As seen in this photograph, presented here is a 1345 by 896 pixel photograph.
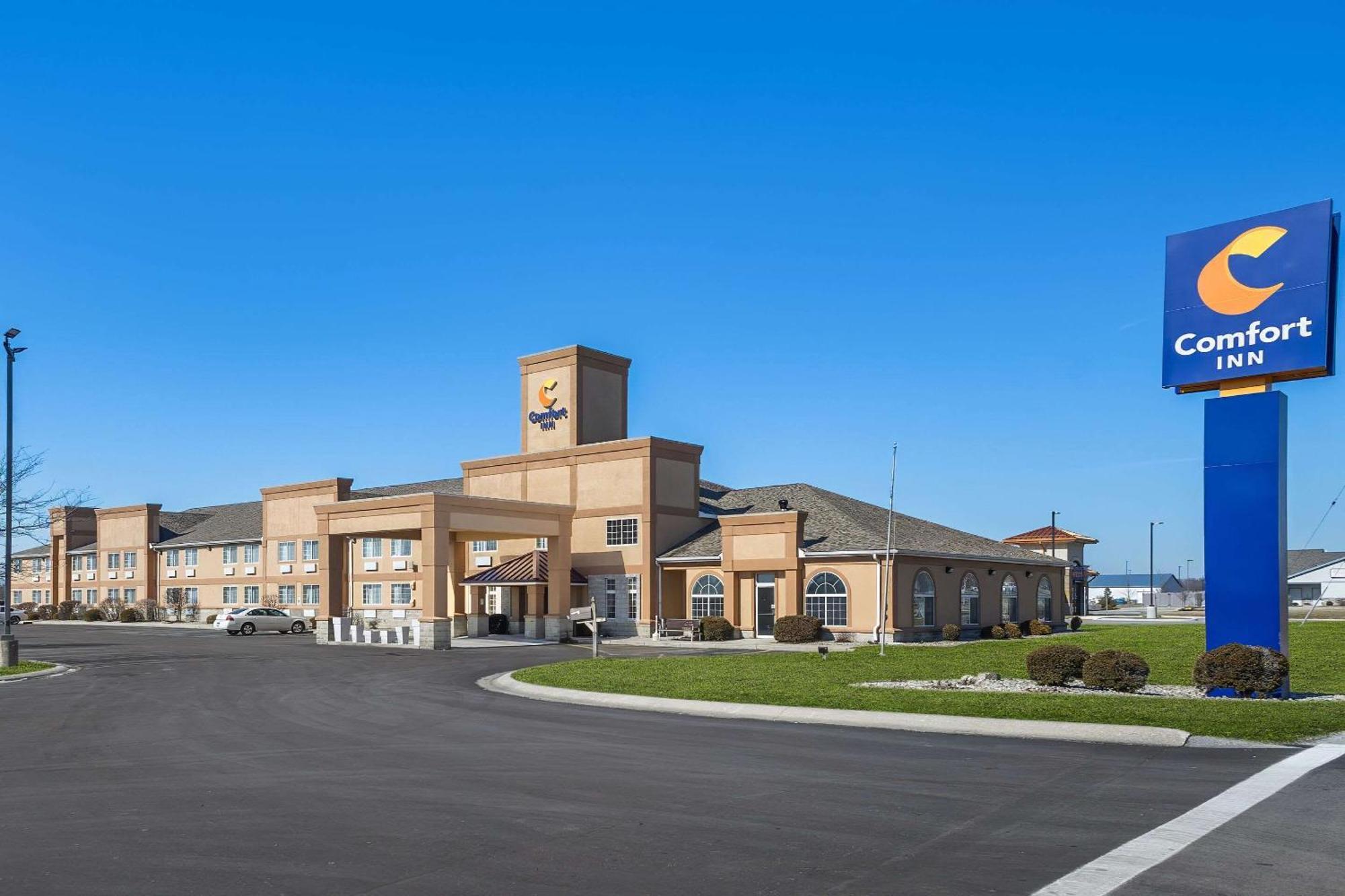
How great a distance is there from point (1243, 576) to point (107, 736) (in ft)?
62.7

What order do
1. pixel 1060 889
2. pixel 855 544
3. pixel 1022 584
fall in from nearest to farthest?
pixel 1060 889 < pixel 855 544 < pixel 1022 584

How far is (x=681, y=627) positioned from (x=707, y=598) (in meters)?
1.95

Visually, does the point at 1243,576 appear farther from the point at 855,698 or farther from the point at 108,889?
the point at 108,889

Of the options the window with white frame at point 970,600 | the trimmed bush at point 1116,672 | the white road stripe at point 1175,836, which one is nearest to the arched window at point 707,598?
the window with white frame at point 970,600

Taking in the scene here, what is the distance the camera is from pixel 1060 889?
7.86 metres

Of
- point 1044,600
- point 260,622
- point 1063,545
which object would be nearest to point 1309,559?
point 1063,545

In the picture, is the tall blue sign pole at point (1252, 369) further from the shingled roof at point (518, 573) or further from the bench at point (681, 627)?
the shingled roof at point (518, 573)

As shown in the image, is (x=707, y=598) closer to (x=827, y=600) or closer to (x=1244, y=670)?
(x=827, y=600)

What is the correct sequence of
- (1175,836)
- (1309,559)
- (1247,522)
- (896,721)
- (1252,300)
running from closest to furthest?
(1175,836) → (896,721) → (1247,522) → (1252,300) → (1309,559)

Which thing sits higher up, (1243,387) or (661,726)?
(1243,387)

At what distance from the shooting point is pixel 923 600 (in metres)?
45.5

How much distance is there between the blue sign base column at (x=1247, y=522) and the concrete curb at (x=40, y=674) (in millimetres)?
27188

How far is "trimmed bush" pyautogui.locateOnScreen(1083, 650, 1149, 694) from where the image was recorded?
20.9 metres

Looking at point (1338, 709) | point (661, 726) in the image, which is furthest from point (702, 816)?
point (1338, 709)
